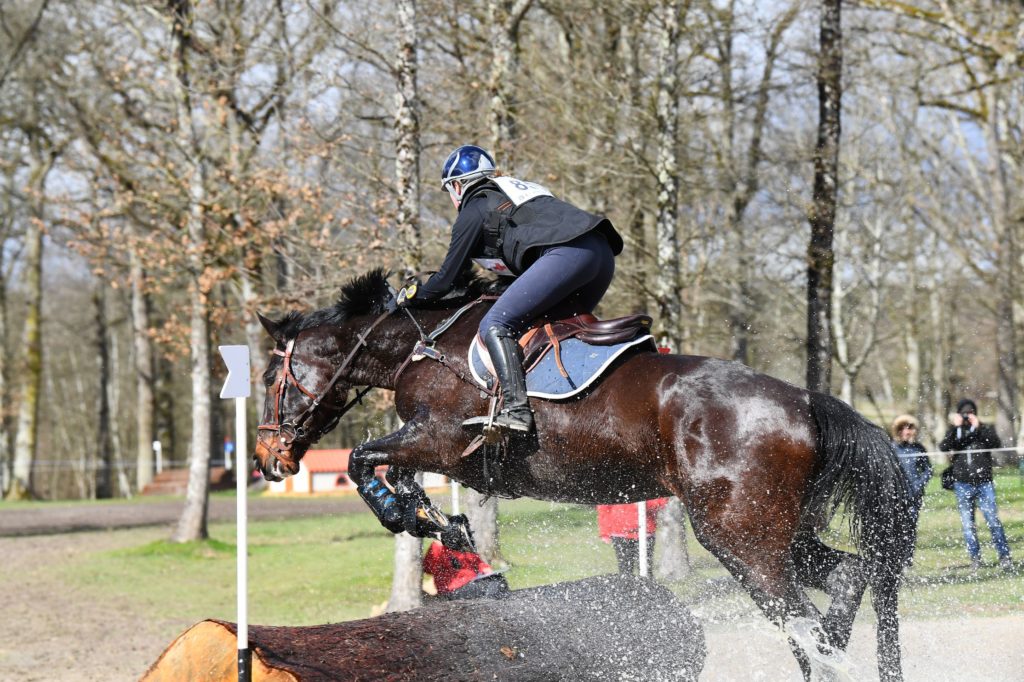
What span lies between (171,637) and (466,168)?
22.4 ft

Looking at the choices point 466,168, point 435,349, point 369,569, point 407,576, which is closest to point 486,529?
point 407,576

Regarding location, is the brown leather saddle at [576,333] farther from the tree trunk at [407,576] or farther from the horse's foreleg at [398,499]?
the tree trunk at [407,576]

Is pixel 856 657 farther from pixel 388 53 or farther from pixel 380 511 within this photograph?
pixel 388 53

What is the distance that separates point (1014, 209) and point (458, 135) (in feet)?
55.8

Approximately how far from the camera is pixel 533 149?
Result: 1316 centimetres

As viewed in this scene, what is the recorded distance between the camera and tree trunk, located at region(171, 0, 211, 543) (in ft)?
51.7

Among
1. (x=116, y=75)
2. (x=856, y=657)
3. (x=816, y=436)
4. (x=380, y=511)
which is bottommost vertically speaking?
(x=856, y=657)

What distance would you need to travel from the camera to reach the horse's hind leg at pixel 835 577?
17.5 feet

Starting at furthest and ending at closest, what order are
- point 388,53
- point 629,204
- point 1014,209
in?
1. point 1014,209
2. point 629,204
3. point 388,53

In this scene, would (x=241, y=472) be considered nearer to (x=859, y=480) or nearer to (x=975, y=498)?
(x=859, y=480)

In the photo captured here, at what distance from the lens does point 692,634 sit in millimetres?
6113

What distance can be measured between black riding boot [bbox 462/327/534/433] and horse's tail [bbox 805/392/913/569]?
4.65 feet

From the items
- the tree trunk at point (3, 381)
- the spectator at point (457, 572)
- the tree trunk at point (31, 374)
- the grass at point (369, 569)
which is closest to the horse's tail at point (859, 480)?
the grass at point (369, 569)

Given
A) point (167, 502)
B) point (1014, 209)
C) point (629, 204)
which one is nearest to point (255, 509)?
point (167, 502)
